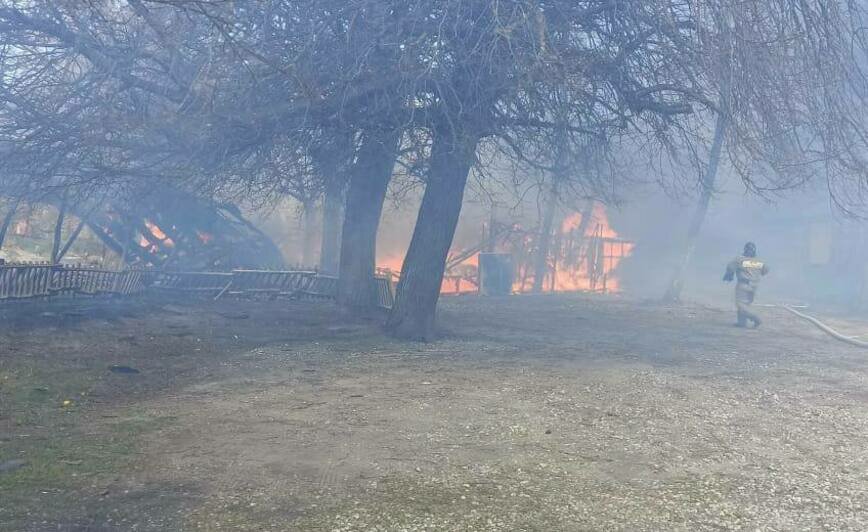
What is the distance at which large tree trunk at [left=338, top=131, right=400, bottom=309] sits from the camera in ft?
45.1

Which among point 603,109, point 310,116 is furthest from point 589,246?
point 310,116

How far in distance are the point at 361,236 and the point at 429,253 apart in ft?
9.53

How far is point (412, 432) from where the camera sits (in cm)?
607

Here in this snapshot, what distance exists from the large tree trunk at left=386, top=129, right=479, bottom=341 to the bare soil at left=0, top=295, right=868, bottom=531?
0.61m

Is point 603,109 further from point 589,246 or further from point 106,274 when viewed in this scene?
point 589,246

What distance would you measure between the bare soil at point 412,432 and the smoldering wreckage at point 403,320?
3 cm

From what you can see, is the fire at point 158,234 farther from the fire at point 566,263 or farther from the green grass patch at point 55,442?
the green grass patch at point 55,442

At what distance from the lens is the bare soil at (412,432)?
433 cm

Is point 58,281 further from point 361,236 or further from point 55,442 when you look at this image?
point 55,442

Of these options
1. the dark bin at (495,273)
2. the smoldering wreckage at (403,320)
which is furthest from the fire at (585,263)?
the smoldering wreckage at (403,320)

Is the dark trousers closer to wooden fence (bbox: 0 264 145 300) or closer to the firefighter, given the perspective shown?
the firefighter

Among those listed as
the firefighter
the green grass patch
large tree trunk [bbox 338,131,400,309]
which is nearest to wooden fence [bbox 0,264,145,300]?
the green grass patch

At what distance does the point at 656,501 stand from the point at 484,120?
6.62 m

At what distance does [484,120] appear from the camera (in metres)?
10.0
